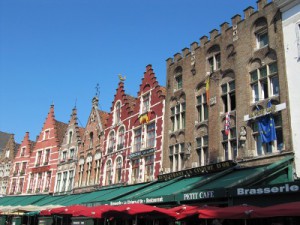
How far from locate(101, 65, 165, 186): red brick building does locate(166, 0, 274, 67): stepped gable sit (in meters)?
2.89

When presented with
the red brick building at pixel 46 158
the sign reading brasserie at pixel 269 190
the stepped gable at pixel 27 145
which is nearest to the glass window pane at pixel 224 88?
the sign reading brasserie at pixel 269 190

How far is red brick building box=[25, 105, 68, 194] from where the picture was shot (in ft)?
129

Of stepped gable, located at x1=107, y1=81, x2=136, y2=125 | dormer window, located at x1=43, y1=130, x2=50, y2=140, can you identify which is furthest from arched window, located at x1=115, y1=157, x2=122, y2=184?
dormer window, located at x1=43, y1=130, x2=50, y2=140

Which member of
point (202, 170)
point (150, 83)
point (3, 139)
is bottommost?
point (202, 170)

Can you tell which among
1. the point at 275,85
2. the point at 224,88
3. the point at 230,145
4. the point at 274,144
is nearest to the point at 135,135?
the point at 224,88

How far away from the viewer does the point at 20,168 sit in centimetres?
4572

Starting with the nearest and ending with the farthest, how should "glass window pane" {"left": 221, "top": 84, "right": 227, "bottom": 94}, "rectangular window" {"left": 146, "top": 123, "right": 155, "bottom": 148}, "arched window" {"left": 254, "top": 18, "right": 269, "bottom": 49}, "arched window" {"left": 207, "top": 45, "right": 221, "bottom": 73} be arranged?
"arched window" {"left": 254, "top": 18, "right": 269, "bottom": 49} → "glass window pane" {"left": 221, "top": 84, "right": 227, "bottom": 94} → "arched window" {"left": 207, "top": 45, "right": 221, "bottom": 73} → "rectangular window" {"left": 146, "top": 123, "right": 155, "bottom": 148}

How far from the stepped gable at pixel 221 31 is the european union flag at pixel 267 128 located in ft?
18.6

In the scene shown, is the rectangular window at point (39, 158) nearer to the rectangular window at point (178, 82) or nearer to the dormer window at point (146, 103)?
the dormer window at point (146, 103)

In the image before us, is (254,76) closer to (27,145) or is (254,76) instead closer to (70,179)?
(70,179)

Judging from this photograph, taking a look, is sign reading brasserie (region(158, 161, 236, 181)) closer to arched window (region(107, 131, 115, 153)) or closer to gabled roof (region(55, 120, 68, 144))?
arched window (region(107, 131, 115, 153))

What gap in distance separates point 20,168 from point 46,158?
6.73 m

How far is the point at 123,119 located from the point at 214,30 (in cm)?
1133

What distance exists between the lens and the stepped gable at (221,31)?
769 inches
